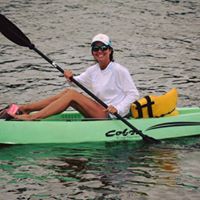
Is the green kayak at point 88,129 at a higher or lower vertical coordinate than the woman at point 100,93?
lower

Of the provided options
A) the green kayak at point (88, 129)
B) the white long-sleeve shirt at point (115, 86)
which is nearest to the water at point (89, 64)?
the green kayak at point (88, 129)

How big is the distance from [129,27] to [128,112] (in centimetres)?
1251

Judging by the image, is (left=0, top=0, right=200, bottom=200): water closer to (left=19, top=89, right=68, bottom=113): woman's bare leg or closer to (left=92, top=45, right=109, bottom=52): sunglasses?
(left=19, top=89, right=68, bottom=113): woman's bare leg

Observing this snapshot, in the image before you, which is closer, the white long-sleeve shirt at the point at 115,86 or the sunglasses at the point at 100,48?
the sunglasses at the point at 100,48

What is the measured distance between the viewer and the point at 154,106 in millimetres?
11320

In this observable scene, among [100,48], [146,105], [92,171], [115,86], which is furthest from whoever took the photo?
[146,105]

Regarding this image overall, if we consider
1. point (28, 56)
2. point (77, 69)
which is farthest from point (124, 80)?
point (28, 56)

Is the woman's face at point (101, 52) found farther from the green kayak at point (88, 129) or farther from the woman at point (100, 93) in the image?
the green kayak at point (88, 129)

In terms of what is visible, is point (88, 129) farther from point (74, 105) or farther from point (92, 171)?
point (92, 171)

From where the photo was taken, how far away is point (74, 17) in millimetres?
24719

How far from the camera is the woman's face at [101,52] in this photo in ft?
35.3

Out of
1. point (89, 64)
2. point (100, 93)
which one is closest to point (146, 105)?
point (100, 93)

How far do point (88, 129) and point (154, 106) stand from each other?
48.2 inches

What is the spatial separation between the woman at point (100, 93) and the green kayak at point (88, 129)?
0.17m
